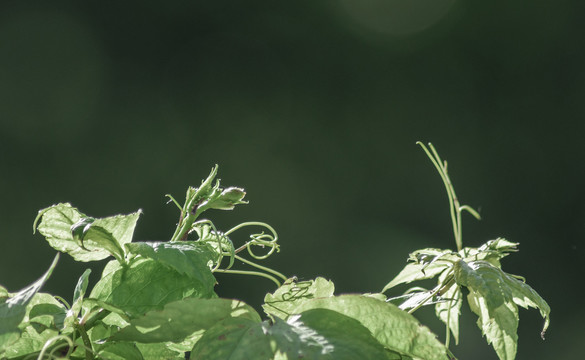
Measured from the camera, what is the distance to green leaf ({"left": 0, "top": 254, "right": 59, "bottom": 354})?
159mm

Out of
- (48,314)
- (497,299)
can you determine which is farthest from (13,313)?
(497,299)

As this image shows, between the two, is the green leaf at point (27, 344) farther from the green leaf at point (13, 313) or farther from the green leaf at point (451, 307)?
the green leaf at point (451, 307)

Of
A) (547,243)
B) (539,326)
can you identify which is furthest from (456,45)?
(539,326)

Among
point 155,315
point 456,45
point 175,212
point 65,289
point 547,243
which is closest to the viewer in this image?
point 155,315

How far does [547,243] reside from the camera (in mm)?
2547

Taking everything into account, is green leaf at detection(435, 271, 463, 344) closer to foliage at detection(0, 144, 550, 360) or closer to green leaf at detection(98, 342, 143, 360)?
foliage at detection(0, 144, 550, 360)

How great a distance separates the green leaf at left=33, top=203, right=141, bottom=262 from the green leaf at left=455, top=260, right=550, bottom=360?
108 millimetres

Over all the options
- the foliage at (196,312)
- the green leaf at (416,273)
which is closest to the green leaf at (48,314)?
the foliage at (196,312)

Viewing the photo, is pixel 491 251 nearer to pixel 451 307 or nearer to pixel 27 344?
pixel 451 307

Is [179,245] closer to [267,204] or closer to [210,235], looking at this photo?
[210,235]

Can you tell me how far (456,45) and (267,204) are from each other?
3.73 ft

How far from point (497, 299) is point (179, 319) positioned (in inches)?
3.9

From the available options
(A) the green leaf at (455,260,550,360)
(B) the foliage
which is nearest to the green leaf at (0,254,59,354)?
(B) the foliage

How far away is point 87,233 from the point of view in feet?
0.62
